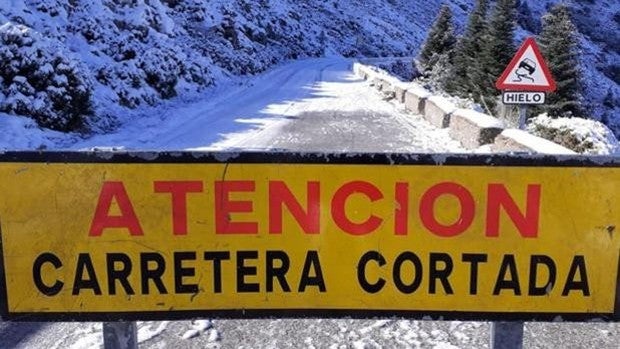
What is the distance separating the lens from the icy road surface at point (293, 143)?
3445 mm

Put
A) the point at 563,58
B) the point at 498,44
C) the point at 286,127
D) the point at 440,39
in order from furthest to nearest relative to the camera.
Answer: the point at 440,39 → the point at 498,44 → the point at 563,58 → the point at 286,127

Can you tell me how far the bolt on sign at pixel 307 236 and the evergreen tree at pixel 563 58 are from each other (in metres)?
27.7

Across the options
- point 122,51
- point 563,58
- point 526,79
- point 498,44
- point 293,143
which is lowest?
point 293,143

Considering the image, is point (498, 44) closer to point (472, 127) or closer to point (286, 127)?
point (286, 127)

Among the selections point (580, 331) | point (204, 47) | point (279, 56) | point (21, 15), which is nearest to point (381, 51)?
point (279, 56)

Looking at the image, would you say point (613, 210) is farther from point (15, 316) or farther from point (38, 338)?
point (38, 338)

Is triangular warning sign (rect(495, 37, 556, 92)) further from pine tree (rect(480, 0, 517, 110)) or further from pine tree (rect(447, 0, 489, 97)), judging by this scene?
pine tree (rect(447, 0, 489, 97))

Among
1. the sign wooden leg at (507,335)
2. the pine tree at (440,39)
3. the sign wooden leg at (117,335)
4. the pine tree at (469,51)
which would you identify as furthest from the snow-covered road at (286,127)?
the pine tree at (440,39)

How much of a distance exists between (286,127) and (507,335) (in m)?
9.88

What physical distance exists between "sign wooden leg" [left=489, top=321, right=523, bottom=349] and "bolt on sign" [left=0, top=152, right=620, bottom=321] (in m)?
0.05

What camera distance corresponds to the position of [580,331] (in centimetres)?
353

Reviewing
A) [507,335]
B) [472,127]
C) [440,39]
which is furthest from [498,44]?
[507,335]

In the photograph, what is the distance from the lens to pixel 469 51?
37156 mm

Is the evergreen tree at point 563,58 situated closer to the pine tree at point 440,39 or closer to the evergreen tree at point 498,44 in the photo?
the evergreen tree at point 498,44
